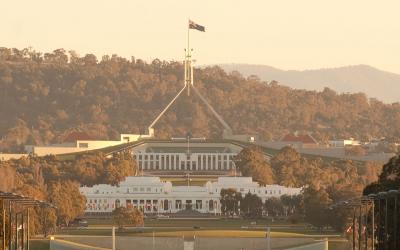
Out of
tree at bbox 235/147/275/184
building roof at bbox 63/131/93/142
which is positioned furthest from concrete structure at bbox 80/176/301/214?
building roof at bbox 63/131/93/142

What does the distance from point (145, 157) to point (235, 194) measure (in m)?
34.3

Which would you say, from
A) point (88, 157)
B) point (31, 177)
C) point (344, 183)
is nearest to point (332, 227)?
point (344, 183)

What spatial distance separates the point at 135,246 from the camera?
9888 cm

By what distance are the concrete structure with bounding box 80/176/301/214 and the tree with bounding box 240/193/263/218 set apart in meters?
6.64

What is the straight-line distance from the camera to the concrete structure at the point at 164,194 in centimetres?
14050

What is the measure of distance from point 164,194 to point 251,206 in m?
13.0

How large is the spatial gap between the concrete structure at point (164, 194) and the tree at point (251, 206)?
21.8 feet

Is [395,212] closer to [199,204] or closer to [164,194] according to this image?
[164,194]

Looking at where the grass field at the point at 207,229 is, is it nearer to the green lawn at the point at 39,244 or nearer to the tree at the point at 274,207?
the tree at the point at 274,207

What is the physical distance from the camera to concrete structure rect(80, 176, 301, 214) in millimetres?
140500

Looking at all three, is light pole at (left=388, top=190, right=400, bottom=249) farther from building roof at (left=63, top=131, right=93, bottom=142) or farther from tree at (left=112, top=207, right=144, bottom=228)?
building roof at (left=63, top=131, right=93, bottom=142)

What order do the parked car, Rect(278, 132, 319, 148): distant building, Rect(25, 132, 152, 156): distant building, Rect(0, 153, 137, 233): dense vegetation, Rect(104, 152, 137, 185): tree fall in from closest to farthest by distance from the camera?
1. Rect(0, 153, 137, 233): dense vegetation
2. the parked car
3. Rect(104, 152, 137, 185): tree
4. Rect(25, 132, 152, 156): distant building
5. Rect(278, 132, 319, 148): distant building

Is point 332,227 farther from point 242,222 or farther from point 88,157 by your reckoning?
point 88,157

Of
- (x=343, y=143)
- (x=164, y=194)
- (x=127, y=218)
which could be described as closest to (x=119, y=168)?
(x=164, y=194)
